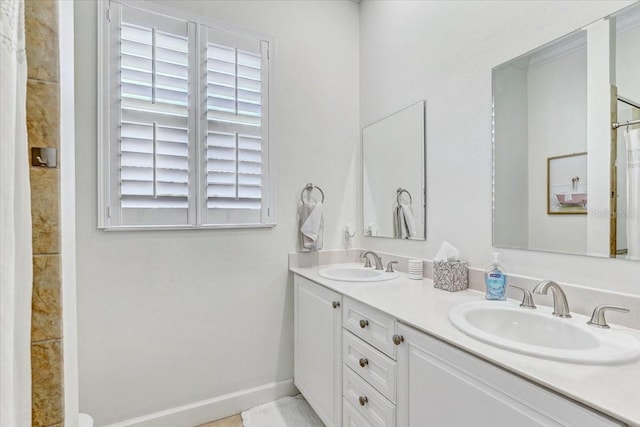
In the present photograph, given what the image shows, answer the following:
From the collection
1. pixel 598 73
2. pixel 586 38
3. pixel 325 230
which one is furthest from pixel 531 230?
pixel 325 230

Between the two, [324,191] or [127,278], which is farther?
[324,191]

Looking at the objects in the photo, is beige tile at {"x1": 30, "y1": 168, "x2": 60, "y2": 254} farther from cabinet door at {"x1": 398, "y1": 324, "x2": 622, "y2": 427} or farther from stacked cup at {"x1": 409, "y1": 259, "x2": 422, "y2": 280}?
stacked cup at {"x1": 409, "y1": 259, "x2": 422, "y2": 280}

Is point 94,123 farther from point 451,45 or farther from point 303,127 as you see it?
point 451,45

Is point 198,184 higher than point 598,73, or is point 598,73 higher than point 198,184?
point 598,73

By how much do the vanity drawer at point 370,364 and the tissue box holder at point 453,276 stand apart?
488 millimetres

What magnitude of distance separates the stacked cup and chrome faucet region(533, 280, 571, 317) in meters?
0.74

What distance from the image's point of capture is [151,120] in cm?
178

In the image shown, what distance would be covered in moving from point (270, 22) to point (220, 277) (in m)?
1.70

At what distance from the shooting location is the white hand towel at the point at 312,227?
214 centimetres

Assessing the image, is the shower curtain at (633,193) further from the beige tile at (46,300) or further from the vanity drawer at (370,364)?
the beige tile at (46,300)

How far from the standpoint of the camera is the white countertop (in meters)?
0.64

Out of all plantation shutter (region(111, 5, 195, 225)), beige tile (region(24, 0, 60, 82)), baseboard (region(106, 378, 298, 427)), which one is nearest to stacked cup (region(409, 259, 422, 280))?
baseboard (region(106, 378, 298, 427))

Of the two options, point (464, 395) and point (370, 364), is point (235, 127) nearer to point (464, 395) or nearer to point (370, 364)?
point (370, 364)

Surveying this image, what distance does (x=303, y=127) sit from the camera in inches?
88.2
